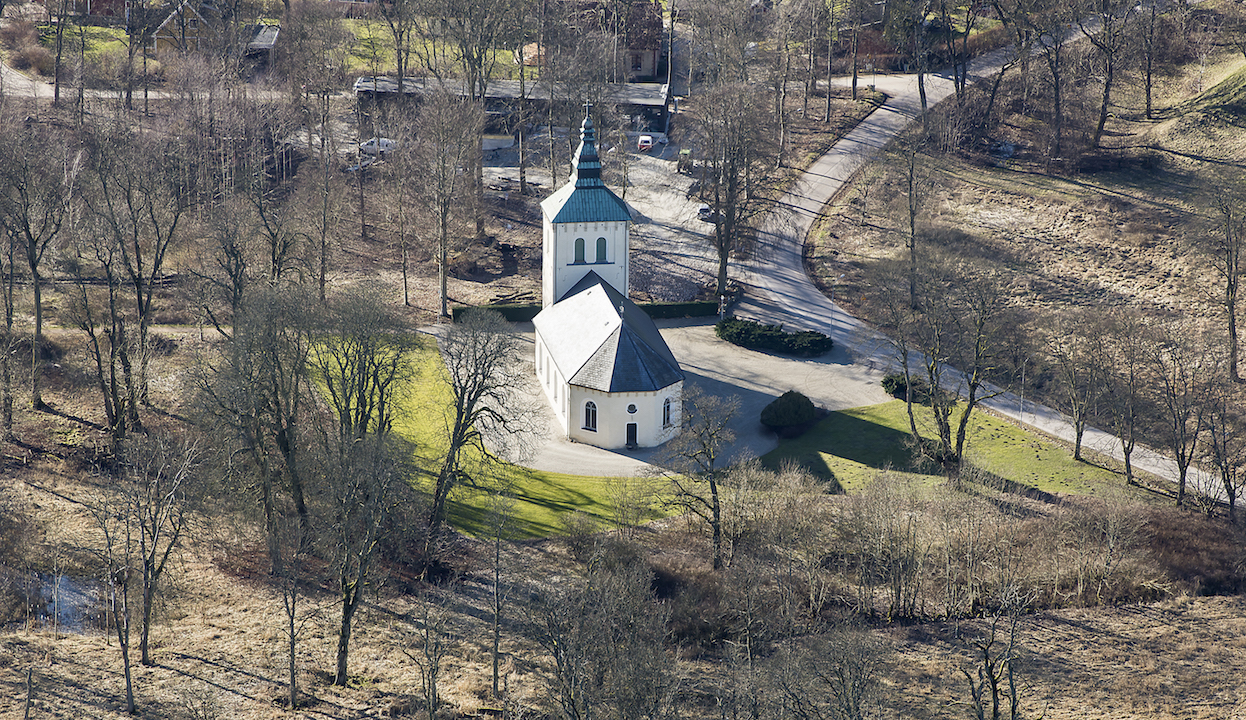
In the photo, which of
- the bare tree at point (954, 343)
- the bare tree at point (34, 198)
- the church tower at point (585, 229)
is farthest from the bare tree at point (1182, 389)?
the bare tree at point (34, 198)

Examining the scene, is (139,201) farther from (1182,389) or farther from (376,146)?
(1182,389)

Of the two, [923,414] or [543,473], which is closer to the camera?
[543,473]

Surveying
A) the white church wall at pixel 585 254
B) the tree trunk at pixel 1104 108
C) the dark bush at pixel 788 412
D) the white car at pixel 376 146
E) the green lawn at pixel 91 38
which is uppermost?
the green lawn at pixel 91 38

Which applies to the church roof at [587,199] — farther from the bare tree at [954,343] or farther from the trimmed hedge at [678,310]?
the bare tree at [954,343]

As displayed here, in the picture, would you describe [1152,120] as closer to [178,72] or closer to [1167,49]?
[1167,49]


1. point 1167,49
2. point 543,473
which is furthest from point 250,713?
point 1167,49

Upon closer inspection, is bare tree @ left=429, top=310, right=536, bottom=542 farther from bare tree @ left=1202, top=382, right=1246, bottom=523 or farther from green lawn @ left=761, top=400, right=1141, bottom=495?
bare tree @ left=1202, top=382, right=1246, bottom=523
